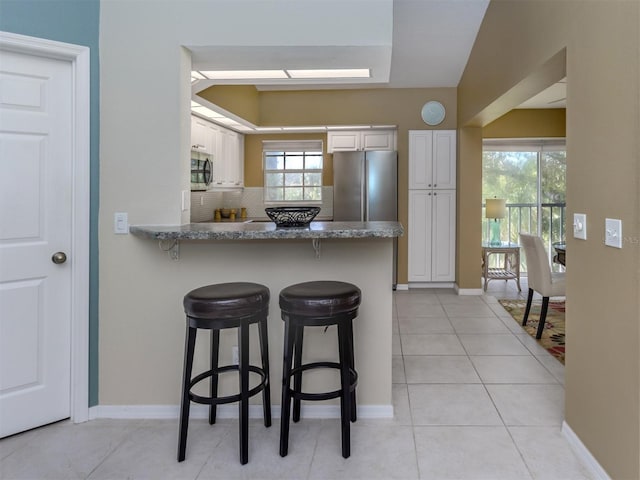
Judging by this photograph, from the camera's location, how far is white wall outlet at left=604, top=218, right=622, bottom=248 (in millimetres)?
1805

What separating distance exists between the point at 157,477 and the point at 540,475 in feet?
5.66

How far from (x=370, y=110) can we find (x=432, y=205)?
1534mm

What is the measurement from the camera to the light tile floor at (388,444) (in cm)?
206

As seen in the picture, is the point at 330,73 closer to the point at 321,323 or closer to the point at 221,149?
the point at 321,323

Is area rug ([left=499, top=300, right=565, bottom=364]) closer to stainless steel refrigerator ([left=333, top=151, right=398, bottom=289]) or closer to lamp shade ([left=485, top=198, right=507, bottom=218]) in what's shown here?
lamp shade ([left=485, top=198, right=507, bottom=218])

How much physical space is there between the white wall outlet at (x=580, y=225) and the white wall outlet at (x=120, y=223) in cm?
237

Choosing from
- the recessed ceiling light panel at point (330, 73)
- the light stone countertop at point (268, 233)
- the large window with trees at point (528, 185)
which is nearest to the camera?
the light stone countertop at point (268, 233)

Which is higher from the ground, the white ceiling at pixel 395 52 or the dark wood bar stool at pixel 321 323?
the white ceiling at pixel 395 52

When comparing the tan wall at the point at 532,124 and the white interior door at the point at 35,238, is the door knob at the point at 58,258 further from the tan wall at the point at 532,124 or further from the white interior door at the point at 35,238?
the tan wall at the point at 532,124

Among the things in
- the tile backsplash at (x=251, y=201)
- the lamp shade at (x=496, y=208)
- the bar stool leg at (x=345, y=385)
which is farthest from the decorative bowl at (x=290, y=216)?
the lamp shade at (x=496, y=208)

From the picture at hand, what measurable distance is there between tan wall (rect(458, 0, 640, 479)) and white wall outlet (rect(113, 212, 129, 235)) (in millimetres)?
2383

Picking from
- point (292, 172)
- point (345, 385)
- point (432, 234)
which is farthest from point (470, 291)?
point (345, 385)

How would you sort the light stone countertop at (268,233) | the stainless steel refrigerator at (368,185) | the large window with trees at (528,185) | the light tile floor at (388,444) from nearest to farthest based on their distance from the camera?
1. the light tile floor at (388,444)
2. the light stone countertop at (268,233)
3. the stainless steel refrigerator at (368,185)
4. the large window with trees at (528,185)

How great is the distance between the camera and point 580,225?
2160 millimetres
